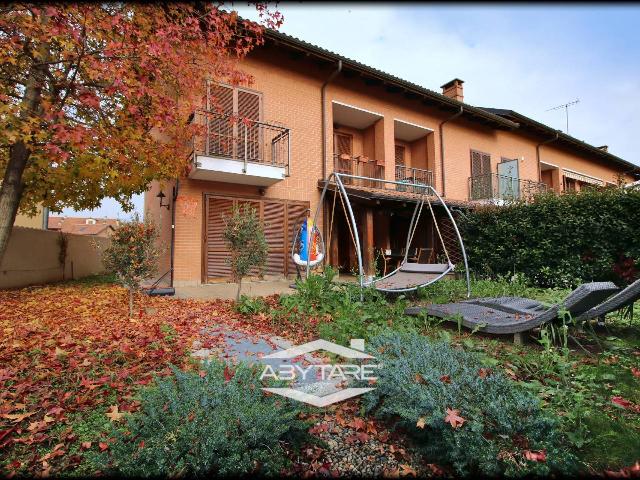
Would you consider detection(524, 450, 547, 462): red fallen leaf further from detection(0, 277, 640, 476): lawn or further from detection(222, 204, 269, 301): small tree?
detection(222, 204, 269, 301): small tree

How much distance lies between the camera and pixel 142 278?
5.91 meters

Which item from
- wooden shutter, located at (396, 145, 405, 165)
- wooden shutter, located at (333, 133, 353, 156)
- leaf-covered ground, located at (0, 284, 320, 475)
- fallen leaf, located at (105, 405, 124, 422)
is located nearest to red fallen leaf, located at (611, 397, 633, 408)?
leaf-covered ground, located at (0, 284, 320, 475)

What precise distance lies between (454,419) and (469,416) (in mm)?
116

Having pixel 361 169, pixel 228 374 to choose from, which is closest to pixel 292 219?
pixel 361 169

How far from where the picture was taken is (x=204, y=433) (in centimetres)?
185

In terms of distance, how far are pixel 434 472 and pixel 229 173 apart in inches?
320

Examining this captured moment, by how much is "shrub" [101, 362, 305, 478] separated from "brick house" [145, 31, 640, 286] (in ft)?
18.6

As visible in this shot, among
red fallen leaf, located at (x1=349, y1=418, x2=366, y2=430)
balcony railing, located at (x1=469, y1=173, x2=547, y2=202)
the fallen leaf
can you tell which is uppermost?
balcony railing, located at (x1=469, y1=173, x2=547, y2=202)

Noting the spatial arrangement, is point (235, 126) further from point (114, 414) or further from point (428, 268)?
point (114, 414)

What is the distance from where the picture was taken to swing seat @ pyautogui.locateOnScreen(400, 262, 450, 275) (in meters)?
6.99

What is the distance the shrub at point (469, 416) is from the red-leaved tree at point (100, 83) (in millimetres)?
4448

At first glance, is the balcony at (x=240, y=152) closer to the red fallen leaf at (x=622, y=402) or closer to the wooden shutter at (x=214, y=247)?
the wooden shutter at (x=214, y=247)

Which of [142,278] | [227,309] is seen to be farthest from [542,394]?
[142,278]

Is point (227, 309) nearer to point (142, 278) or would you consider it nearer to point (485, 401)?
point (142, 278)
